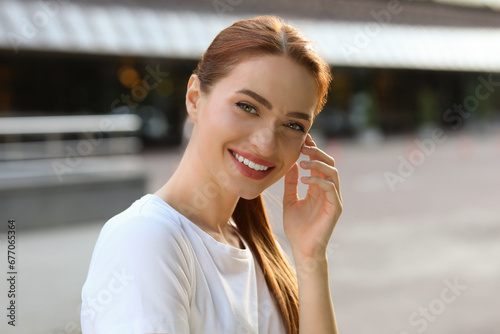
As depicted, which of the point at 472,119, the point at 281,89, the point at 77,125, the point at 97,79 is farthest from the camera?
the point at 472,119

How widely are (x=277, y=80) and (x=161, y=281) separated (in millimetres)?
531

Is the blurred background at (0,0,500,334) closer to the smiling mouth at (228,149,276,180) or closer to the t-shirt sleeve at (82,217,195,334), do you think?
the smiling mouth at (228,149,276,180)

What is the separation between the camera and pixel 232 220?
68.4 inches

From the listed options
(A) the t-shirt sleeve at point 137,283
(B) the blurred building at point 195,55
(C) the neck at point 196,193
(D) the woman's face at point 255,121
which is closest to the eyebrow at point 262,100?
(D) the woman's face at point 255,121

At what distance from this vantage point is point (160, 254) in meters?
1.16

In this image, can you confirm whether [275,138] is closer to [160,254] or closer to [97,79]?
[160,254]

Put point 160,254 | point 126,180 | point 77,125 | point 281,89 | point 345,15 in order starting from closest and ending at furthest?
1. point 160,254
2. point 281,89
3. point 126,180
4. point 77,125
5. point 345,15

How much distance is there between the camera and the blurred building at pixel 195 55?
53.5 feet

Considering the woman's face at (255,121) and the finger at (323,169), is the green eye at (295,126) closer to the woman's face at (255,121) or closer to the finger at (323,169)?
the woman's face at (255,121)

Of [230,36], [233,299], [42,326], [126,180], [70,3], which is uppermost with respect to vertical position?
[70,3]

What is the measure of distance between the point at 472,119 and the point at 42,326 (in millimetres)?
26552

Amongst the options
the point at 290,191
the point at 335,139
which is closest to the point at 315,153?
the point at 290,191

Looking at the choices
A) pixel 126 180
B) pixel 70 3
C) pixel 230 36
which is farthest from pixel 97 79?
pixel 230 36

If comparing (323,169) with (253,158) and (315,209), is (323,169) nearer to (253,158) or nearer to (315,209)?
(315,209)
